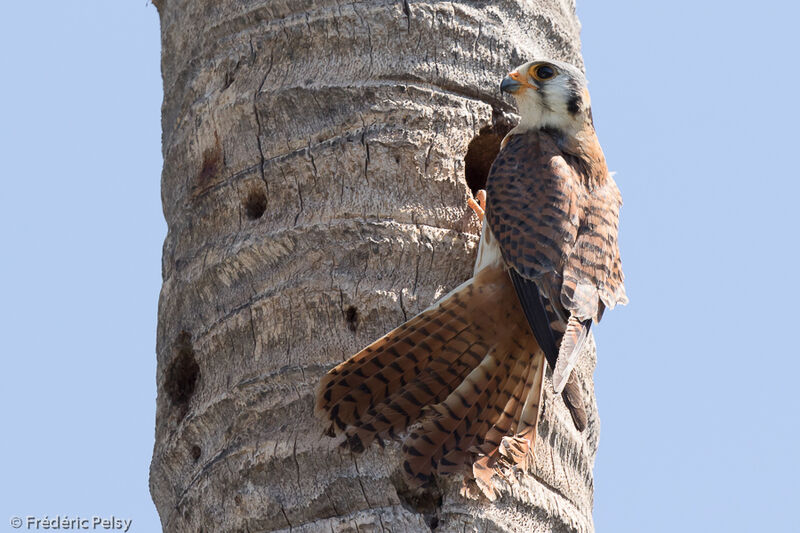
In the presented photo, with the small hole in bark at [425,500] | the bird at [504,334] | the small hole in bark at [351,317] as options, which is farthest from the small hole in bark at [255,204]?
the small hole in bark at [425,500]

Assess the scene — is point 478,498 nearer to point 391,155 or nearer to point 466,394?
point 466,394

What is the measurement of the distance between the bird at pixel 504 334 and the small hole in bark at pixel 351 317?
141 mm

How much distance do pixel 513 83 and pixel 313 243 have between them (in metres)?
0.88

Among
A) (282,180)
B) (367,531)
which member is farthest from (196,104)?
(367,531)

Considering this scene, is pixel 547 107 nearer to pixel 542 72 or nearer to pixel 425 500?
pixel 542 72

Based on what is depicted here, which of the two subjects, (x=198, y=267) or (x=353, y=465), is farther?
(x=198, y=267)

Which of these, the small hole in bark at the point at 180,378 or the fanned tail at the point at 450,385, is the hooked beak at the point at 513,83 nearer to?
the fanned tail at the point at 450,385

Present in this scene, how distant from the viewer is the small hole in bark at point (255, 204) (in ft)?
11.6

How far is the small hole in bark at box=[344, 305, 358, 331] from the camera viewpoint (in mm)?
3309

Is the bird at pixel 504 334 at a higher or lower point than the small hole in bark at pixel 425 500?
higher

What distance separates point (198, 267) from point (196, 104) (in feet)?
2.04

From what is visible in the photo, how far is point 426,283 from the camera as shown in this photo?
341cm

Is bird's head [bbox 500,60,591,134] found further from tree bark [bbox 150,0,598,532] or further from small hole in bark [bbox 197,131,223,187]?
small hole in bark [bbox 197,131,223,187]

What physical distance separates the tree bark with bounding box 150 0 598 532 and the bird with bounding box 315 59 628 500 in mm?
64
